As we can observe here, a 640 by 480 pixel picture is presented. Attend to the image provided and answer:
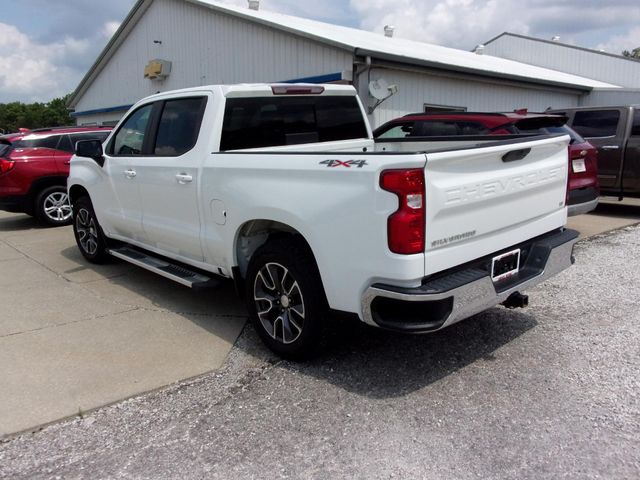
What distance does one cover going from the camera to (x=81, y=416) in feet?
11.1

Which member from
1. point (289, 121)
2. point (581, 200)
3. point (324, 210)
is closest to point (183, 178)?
point (289, 121)

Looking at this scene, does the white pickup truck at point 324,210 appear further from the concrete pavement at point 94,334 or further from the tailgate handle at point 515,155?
the concrete pavement at point 94,334

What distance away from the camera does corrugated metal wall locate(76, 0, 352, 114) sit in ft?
39.9

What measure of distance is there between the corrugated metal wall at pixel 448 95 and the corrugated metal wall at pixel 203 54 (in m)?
1.32

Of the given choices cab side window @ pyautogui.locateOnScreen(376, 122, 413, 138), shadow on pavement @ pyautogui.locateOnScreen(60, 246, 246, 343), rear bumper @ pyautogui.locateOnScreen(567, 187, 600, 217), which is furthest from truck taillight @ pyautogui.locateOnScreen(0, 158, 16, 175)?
rear bumper @ pyautogui.locateOnScreen(567, 187, 600, 217)

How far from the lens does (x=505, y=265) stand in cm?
367

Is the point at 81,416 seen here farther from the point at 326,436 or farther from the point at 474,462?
the point at 474,462

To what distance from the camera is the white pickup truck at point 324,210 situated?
3107 mm

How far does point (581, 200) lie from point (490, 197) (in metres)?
4.49

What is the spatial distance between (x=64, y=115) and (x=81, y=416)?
88.6 metres

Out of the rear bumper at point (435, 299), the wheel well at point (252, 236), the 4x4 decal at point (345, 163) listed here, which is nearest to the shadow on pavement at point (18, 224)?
the wheel well at point (252, 236)

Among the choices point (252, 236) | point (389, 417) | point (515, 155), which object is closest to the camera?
point (389, 417)

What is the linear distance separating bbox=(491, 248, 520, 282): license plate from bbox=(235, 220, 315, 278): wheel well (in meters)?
1.40

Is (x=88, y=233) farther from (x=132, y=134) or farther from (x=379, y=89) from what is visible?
(x=379, y=89)
